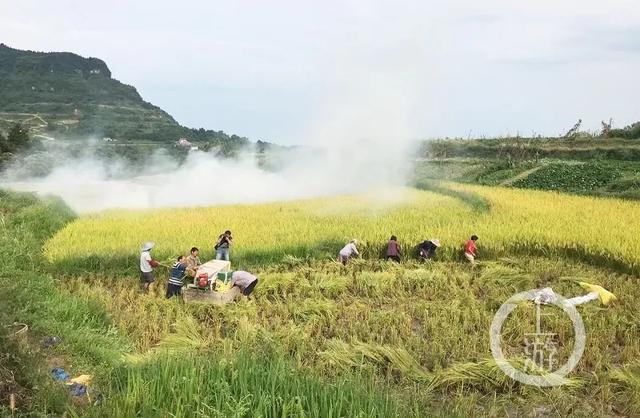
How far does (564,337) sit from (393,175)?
19.0 metres

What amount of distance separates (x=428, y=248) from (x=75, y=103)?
7087 cm

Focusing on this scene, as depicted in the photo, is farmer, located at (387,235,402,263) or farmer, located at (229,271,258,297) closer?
farmer, located at (229,271,258,297)

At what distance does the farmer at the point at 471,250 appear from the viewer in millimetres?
10148

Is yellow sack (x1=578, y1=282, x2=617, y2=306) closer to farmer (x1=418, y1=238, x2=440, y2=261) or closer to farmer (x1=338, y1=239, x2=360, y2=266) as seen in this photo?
farmer (x1=418, y1=238, x2=440, y2=261)

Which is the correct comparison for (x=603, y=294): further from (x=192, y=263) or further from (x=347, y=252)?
(x=192, y=263)

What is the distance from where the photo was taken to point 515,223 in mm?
12414

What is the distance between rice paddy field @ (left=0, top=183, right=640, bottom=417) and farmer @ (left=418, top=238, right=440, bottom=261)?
318 millimetres

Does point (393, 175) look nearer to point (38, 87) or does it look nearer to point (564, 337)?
point (564, 337)

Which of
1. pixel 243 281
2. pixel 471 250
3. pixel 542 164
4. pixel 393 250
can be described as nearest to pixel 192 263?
pixel 243 281

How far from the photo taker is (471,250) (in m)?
10.2

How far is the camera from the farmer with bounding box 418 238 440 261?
34.0ft

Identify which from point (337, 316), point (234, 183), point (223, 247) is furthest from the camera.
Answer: point (234, 183)

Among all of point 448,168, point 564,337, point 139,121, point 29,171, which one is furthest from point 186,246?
point 139,121

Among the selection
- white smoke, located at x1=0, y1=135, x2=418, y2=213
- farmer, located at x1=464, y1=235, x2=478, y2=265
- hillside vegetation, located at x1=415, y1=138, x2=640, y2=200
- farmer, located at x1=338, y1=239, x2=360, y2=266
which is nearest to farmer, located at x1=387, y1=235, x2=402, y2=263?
farmer, located at x1=338, y1=239, x2=360, y2=266
